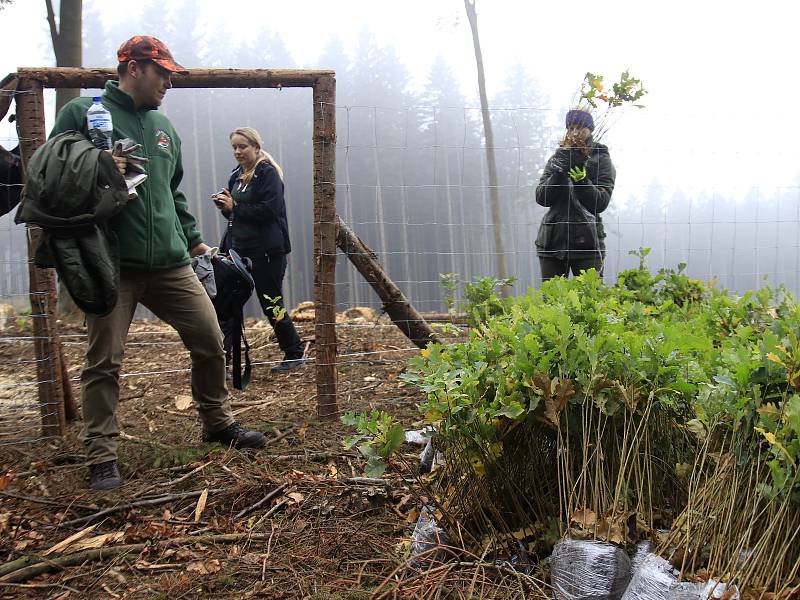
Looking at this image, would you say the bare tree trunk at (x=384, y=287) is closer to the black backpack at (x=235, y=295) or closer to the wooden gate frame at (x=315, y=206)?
the wooden gate frame at (x=315, y=206)

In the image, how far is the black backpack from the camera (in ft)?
14.1

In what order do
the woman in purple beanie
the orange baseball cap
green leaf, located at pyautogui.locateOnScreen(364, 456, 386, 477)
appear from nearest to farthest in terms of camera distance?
green leaf, located at pyautogui.locateOnScreen(364, 456, 386, 477) < the orange baseball cap < the woman in purple beanie

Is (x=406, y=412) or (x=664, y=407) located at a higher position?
(x=664, y=407)

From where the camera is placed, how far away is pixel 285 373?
19.1ft

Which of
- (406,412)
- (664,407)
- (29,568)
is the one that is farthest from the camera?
(406,412)

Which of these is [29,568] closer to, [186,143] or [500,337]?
[500,337]

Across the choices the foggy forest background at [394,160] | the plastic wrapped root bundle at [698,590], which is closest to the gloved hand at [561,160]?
the plastic wrapped root bundle at [698,590]

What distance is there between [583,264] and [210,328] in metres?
3.38

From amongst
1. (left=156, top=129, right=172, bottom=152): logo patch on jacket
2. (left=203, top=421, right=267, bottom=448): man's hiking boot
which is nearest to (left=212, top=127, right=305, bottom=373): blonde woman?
(left=203, top=421, right=267, bottom=448): man's hiking boot

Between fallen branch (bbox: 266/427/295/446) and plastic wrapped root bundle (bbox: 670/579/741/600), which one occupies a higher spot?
plastic wrapped root bundle (bbox: 670/579/741/600)

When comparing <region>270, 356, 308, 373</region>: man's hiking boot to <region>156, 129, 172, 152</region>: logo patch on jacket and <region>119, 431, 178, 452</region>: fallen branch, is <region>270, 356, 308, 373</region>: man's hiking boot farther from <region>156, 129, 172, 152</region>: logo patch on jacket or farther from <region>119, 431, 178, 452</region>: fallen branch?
<region>156, 129, 172, 152</region>: logo patch on jacket

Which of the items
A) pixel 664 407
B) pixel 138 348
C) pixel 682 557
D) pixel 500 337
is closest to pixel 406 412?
pixel 500 337

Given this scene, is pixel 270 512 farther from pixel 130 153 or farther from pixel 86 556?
pixel 130 153

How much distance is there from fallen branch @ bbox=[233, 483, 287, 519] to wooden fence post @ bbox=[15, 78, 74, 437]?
1.76m
